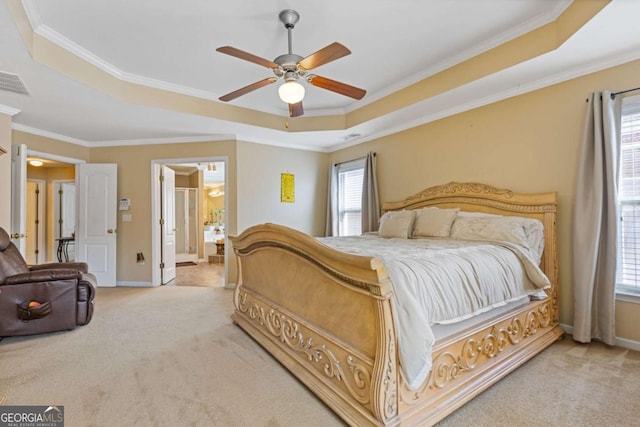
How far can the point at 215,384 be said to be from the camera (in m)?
2.03

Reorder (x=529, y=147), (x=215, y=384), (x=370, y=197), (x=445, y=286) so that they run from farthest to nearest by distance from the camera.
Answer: (x=370, y=197) < (x=529, y=147) < (x=215, y=384) < (x=445, y=286)

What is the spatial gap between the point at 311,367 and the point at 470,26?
10.0 ft

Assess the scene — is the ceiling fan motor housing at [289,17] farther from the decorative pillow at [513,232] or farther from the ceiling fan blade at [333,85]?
the decorative pillow at [513,232]

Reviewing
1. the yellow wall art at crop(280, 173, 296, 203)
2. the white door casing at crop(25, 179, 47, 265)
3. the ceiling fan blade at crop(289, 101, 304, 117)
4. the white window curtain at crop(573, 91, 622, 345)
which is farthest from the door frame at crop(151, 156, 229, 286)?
the white window curtain at crop(573, 91, 622, 345)

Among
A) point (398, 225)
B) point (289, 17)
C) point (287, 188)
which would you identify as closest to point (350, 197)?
point (287, 188)

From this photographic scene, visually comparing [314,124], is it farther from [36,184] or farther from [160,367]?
[36,184]

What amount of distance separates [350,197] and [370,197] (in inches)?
29.4

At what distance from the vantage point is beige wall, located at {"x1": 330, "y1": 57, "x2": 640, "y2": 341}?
2715 millimetres

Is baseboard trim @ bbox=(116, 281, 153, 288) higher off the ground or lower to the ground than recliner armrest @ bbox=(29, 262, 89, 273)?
lower

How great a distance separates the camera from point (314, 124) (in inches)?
185

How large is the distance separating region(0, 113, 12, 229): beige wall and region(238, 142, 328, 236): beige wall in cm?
284

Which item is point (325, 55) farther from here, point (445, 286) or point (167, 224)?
point (167, 224)

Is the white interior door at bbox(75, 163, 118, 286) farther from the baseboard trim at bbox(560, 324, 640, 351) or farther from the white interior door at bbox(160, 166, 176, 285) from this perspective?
the baseboard trim at bbox(560, 324, 640, 351)

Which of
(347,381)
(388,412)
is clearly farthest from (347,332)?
(388,412)
